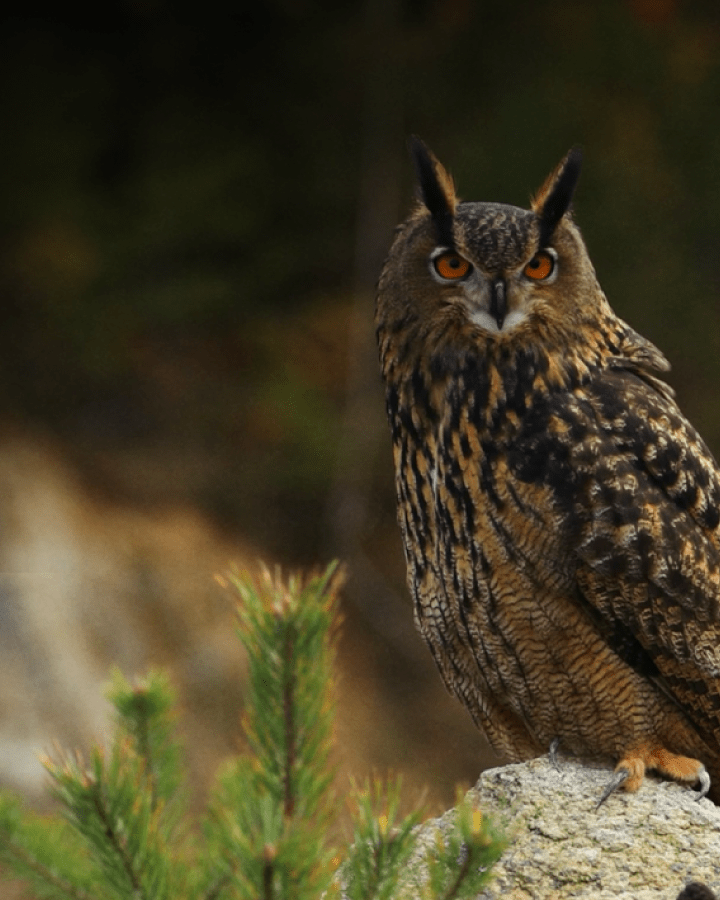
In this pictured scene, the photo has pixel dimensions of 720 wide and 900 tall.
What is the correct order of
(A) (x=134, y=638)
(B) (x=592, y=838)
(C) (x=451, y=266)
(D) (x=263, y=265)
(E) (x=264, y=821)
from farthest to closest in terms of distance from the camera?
(D) (x=263, y=265)
(A) (x=134, y=638)
(C) (x=451, y=266)
(B) (x=592, y=838)
(E) (x=264, y=821)

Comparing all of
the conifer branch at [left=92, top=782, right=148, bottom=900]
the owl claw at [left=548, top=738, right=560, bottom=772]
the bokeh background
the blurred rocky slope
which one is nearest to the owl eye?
the owl claw at [left=548, top=738, right=560, bottom=772]

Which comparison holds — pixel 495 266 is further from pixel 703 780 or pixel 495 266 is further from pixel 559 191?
pixel 703 780

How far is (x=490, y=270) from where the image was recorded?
5.47 feet

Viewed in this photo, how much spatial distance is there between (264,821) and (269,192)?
4.17 meters

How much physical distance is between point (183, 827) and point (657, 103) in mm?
4158

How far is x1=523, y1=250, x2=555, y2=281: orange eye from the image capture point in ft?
5.60

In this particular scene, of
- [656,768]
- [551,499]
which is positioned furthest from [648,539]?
[656,768]

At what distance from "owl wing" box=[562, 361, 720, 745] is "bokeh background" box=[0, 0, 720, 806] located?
2791 millimetres

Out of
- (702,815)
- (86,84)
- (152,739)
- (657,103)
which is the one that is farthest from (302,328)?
(152,739)

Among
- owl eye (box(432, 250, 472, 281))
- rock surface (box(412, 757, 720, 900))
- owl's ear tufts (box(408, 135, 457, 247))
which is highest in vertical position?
owl's ear tufts (box(408, 135, 457, 247))

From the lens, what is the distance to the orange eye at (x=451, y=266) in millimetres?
1727

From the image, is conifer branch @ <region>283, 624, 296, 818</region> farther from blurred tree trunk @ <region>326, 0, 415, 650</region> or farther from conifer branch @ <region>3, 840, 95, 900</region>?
blurred tree trunk @ <region>326, 0, 415, 650</region>

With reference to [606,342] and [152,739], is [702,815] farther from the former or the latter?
[152,739]

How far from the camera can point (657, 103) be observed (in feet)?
15.1
